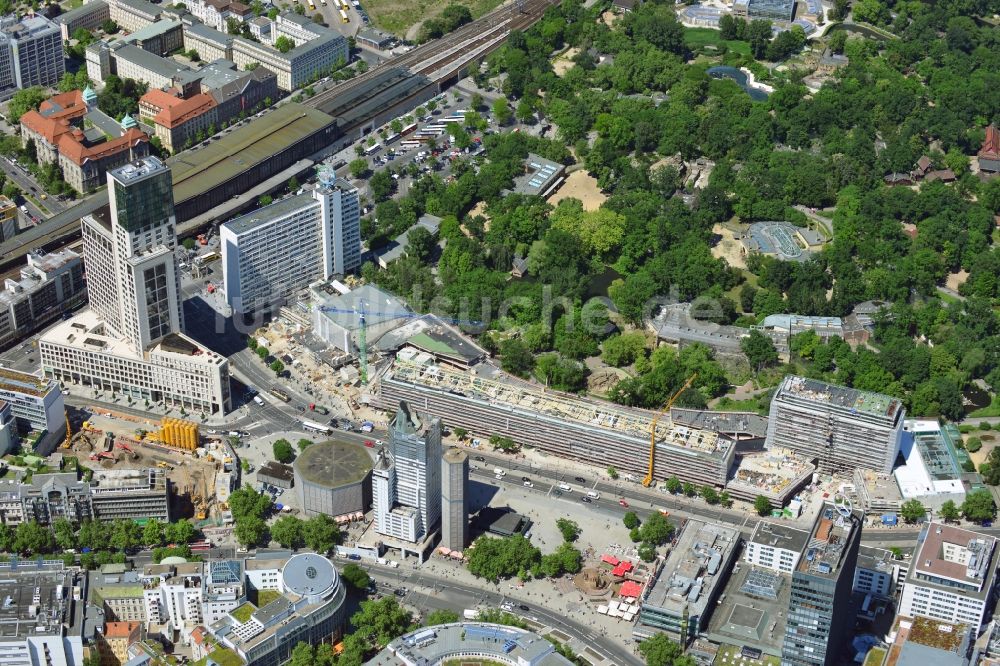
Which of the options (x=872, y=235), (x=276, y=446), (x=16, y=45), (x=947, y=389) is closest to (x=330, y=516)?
(x=276, y=446)

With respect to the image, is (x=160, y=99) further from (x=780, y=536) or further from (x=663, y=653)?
(x=663, y=653)

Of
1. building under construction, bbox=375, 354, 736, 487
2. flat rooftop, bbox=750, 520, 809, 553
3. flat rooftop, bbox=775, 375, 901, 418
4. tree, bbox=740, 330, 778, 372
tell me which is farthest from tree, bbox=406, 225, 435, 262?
flat rooftop, bbox=750, 520, 809, 553

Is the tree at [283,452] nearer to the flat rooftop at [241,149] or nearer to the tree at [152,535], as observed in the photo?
the tree at [152,535]

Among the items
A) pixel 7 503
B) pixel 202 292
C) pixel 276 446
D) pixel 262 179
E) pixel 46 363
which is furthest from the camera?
pixel 262 179

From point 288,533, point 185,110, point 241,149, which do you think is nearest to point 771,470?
point 288,533

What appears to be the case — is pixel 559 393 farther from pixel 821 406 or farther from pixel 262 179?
pixel 262 179

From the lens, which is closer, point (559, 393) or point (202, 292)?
point (559, 393)

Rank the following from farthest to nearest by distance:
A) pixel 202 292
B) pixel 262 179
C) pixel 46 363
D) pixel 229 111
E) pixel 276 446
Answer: pixel 229 111, pixel 262 179, pixel 202 292, pixel 46 363, pixel 276 446
